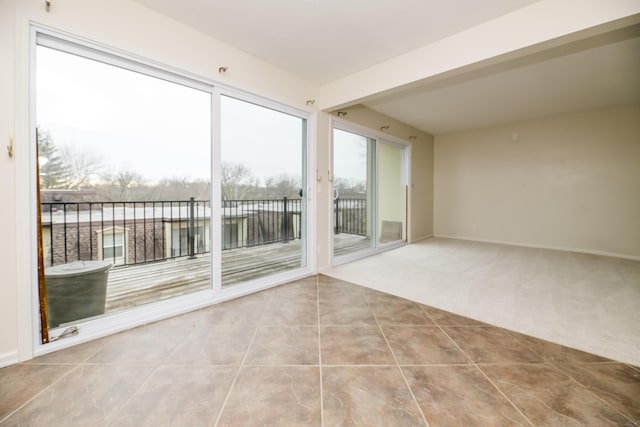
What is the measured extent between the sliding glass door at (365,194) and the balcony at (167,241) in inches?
36.6

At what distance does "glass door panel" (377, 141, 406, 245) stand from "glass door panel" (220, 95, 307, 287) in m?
1.90

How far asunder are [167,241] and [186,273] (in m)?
0.37

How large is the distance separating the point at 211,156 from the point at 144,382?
5.76 feet

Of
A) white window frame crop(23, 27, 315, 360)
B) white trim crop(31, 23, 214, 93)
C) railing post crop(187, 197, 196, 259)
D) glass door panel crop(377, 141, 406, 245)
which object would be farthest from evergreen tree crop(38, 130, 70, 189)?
glass door panel crop(377, 141, 406, 245)

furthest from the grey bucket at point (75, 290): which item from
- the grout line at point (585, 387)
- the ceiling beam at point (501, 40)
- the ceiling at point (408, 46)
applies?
the grout line at point (585, 387)

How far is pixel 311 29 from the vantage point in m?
2.18

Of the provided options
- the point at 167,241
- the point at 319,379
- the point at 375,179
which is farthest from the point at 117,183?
the point at 375,179

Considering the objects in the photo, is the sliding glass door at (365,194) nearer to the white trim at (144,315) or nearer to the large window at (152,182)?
the large window at (152,182)

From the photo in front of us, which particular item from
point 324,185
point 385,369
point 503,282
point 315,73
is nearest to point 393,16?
point 315,73

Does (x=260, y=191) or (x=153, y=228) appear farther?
(x=260, y=191)

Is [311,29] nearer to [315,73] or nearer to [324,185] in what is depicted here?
[315,73]

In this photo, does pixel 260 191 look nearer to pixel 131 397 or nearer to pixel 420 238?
pixel 131 397

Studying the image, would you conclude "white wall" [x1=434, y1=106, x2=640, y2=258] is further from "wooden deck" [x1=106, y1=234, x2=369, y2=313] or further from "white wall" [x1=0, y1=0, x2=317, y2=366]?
"white wall" [x1=0, y1=0, x2=317, y2=366]

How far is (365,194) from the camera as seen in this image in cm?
436
